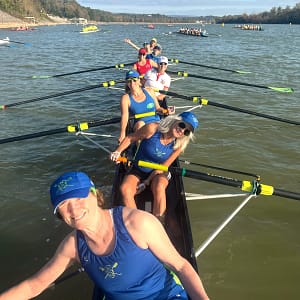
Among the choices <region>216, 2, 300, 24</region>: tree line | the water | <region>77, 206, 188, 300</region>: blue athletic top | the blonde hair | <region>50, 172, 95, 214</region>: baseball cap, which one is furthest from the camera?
<region>216, 2, 300, 24</region>: tree line

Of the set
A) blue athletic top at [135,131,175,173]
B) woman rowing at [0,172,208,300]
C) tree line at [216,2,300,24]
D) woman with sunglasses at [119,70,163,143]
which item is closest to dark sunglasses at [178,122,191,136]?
blue athletic top at [135,131,175,173]

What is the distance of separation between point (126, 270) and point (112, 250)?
199 millimetres

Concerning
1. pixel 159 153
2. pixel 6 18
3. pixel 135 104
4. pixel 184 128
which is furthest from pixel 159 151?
pixel 6 18

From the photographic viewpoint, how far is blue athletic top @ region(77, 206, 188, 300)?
8.50 ft

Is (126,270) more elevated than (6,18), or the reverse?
(126,270)

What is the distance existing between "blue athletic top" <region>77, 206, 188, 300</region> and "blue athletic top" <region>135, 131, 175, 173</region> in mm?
2610

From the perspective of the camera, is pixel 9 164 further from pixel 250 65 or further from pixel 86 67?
pixel 250 65

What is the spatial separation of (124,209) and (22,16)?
473 ft

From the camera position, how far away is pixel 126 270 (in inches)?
105

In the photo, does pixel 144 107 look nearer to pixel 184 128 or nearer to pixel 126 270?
pixel 184 128

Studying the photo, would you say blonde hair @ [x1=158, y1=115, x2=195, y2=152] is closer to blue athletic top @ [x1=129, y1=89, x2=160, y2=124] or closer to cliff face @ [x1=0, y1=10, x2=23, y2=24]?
blue athletic top @ [x1=129, y1=89, x2=160, y2=124]

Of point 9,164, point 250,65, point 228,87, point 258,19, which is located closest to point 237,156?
point 9,164

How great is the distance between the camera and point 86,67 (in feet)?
82.3

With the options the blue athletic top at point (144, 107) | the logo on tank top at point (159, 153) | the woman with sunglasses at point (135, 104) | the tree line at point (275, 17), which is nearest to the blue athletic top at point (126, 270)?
the logo on tank top at point (159, 153)
